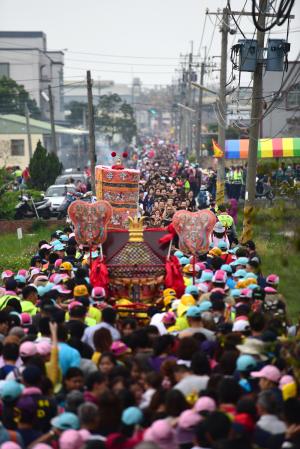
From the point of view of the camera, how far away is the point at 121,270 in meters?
14.6

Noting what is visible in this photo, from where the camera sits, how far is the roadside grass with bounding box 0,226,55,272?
24.8 metres

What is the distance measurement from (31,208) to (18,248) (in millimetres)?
6836

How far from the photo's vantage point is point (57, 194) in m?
38.9

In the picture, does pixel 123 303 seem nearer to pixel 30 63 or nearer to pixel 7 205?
pixel 7 205

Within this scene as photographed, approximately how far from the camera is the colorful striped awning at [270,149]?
3809 cm

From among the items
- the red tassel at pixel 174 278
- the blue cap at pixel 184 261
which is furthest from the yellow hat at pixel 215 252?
the red tassel at pixel 174 278

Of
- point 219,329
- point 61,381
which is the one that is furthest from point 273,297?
point 61,381

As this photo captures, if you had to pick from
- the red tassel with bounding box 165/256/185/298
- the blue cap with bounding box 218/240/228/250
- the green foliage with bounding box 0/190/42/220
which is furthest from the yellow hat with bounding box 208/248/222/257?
the green foliage with bounding box 0/190/42/220

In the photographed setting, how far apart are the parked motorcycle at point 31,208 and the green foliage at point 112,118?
64583mm

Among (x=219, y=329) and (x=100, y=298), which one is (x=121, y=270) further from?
(x=219, y=329)

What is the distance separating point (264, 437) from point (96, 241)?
7.82 meters

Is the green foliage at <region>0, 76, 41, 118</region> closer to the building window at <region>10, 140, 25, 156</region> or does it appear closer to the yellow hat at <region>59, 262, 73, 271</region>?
the building window at <region>10, 140, 25, 156</region>

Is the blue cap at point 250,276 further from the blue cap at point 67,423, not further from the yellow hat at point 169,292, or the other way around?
the blue cap at point 67,423

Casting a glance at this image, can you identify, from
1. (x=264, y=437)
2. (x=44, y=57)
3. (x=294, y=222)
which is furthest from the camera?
(x=44, y=57)
